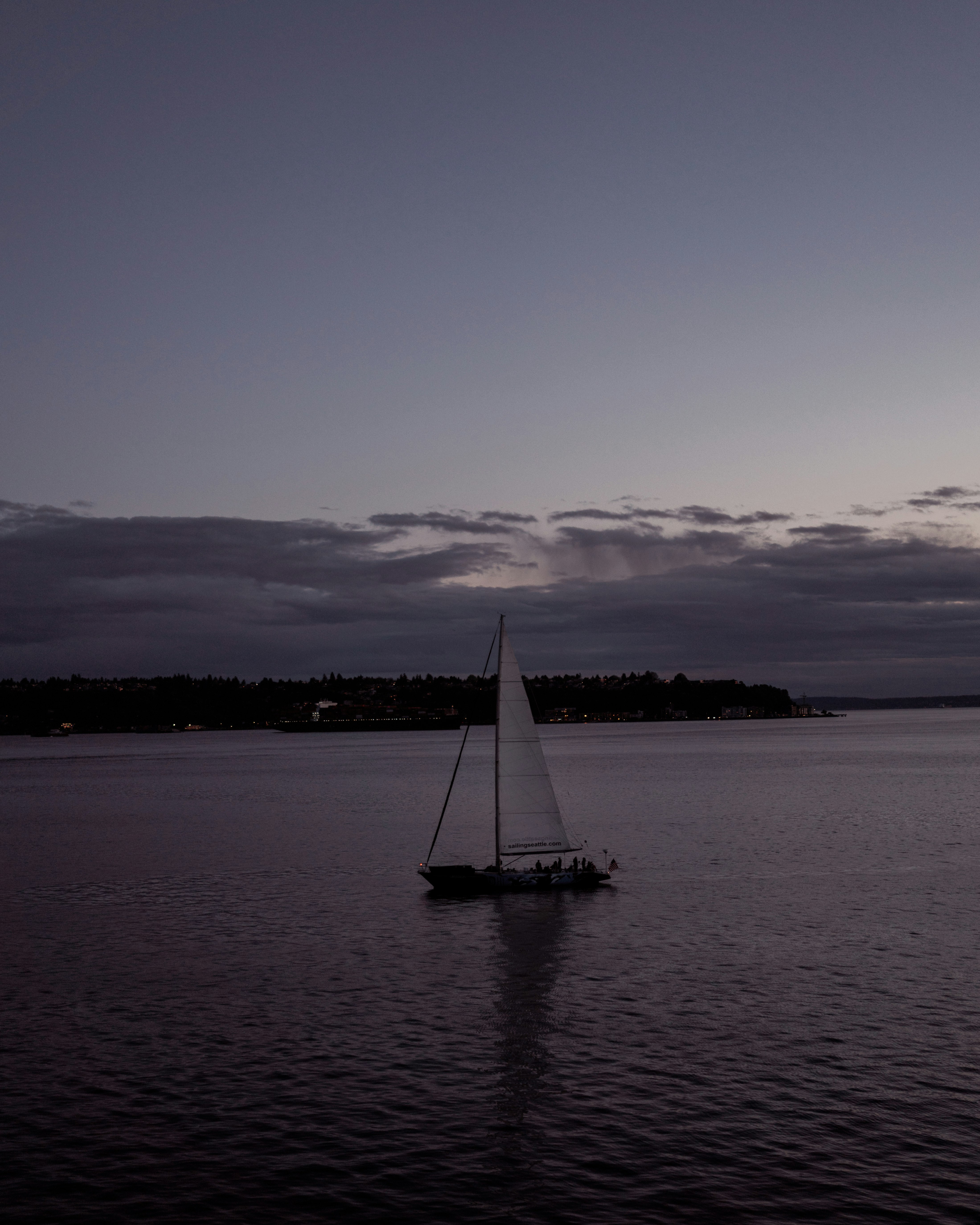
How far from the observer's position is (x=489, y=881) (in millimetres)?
63250

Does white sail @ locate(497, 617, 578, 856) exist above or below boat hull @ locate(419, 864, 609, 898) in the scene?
above

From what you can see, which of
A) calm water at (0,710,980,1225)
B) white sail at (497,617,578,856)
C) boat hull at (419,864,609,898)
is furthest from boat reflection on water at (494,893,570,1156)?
white sail at (497,617,578,856)

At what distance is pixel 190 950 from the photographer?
48594 mm

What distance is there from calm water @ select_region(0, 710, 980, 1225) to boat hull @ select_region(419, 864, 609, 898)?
932 mm

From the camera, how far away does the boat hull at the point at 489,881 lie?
62750 millimetres

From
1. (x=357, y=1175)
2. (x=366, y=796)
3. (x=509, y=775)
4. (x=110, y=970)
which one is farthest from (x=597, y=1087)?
(x=366, y=796)

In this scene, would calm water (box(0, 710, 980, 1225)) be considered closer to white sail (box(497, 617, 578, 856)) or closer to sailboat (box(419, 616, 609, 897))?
sailboat (box(419, 616, 609, 897))

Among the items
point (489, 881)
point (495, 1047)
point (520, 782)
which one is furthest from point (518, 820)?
point (495, 1047)

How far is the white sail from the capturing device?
61562mm

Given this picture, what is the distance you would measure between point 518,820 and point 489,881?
387 cm

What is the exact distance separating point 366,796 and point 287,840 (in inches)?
1970

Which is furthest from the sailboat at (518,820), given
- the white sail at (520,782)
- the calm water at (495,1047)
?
the calm water at (495,1047)

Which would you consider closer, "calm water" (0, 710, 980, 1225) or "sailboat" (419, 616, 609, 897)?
"calm water" (0, 710, 980, 1225)

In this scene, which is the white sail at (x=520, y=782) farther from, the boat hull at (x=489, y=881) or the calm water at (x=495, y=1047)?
the calm water at (x=495, y=1047)
